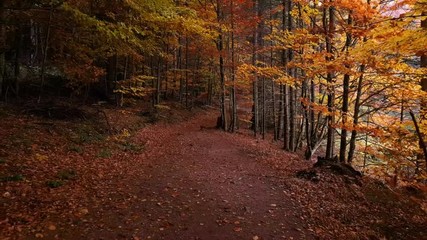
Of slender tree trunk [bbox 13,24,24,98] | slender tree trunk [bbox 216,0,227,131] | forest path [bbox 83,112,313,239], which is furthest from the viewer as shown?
slender tree trunk [bbox 216,0,227,131]

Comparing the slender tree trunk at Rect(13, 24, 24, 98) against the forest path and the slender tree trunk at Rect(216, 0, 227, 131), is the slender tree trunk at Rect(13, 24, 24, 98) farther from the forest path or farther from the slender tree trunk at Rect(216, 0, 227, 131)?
the slender tree trunk at Rect(216, 0, 227, 131)

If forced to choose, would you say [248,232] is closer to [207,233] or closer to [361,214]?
[207,233]

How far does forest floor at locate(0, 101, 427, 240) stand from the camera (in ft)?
20.8

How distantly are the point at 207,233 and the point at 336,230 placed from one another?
3.33 m

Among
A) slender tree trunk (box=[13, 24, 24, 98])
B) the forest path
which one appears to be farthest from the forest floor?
slender tree trunk (box=[13, 24, 24, 98])

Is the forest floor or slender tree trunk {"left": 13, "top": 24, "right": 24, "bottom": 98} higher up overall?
slender tree trunk {"left": 13, "top": 24, "right": 24, "bottom": 98}

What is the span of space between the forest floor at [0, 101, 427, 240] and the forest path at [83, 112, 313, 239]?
0.03m

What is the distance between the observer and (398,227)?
8.09m

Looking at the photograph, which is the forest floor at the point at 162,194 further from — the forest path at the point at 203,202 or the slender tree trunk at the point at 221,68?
the slender tree trunk at the point at 221,68

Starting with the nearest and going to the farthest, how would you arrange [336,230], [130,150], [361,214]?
[336,230]
[361,214]
[130,150]

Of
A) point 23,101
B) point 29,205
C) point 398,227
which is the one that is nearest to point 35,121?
point 23,101

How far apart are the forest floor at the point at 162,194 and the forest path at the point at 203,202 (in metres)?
0.03

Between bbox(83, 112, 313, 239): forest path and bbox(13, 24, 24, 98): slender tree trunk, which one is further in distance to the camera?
bbox(13, 24, 24, 98): slender tree trunk

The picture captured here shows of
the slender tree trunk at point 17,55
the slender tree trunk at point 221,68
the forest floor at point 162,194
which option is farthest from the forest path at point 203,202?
the slender tree trunk at point 221,68
